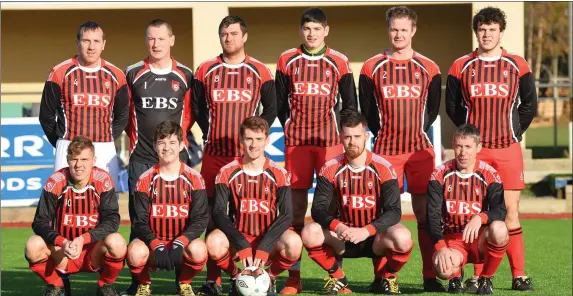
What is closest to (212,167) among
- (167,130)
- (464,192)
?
(167,130)

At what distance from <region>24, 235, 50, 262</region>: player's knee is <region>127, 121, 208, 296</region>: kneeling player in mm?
574

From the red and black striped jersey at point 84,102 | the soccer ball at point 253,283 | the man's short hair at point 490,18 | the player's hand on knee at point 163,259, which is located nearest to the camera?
the soccer ball at point 253,283

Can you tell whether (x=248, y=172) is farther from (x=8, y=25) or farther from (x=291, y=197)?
(x=8, y=25)

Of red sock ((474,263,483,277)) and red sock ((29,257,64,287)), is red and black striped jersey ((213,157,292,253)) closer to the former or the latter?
red sock ((29,257,64,287))

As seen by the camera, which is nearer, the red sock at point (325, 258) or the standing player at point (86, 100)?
→ the red sock at point (325, 258)

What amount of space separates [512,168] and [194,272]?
2.41 m

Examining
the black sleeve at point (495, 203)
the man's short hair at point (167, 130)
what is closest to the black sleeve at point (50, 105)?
the man's short hair at point (167, 130)

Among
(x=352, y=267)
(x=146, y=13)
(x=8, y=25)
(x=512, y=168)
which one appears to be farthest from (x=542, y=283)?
(x=8, y=25)

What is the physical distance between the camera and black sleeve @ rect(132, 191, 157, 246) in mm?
6948

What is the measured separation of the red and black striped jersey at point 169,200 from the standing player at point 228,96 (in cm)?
43

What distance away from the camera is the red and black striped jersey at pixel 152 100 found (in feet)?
24.8

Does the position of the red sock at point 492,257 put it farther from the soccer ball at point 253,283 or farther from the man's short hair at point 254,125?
the man's short hair at point 254,125

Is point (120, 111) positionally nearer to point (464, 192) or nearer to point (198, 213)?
point (198, 213)

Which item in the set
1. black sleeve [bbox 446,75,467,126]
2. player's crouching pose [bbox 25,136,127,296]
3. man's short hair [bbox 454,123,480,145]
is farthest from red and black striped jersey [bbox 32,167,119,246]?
black sleeve [bbox 446,75,467,126]
